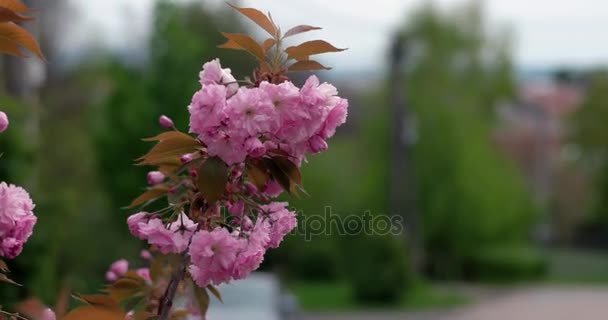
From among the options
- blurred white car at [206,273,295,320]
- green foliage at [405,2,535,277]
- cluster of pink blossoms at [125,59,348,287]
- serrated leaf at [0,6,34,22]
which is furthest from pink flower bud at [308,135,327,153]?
green foliage at [405,2,535,277]

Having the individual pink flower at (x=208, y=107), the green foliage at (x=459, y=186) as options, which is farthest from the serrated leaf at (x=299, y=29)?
the green foliage at (x=459, y=186)

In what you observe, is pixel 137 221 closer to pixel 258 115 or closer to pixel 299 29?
pixel 258 115

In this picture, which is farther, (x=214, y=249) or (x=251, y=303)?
(x=251, y=303)

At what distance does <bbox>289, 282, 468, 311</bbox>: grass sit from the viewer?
54.3 feet

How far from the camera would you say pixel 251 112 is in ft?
5.31

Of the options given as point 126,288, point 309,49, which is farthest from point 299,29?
point 126,288

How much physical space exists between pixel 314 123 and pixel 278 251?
20.3 m

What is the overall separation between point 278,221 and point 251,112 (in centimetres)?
25

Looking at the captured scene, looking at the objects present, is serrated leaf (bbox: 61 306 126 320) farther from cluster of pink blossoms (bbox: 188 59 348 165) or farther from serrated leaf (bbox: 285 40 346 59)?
serrated leaf (bbox: 285 40 346 59)

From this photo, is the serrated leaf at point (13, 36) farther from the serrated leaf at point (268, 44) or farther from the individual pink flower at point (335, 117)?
the individual pink flower at point (335, 117)

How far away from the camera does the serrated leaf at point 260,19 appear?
178 centimetres

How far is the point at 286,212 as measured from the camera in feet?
5.75

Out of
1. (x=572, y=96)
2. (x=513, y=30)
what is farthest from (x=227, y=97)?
(x=572, y=96)

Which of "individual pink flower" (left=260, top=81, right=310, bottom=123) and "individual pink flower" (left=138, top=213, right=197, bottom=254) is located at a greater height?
"individual pink flower" (left=260, top=81, right=310, bottom=123)
